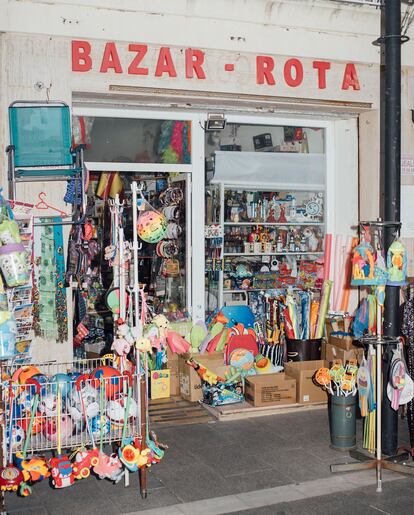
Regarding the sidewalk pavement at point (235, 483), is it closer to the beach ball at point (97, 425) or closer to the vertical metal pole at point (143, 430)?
the vertical metal pole at point (143, 430)

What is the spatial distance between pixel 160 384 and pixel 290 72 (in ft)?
13.2

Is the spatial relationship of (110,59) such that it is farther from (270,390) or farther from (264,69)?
(270,390)

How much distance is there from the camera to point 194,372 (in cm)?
874

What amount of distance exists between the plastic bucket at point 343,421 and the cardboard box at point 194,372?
1.83 metres

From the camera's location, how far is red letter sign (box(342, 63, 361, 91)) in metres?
9.30

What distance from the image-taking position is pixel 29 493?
5.97m

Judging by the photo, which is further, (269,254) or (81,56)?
(269,254)

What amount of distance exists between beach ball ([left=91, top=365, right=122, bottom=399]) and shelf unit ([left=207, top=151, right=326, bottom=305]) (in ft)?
12.3

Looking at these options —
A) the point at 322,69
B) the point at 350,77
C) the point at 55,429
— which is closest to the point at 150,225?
the point at 55,429

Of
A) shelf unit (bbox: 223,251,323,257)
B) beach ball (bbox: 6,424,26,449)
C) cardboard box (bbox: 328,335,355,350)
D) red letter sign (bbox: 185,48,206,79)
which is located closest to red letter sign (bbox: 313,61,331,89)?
red letter sign (bbox: 185,48,206,79)

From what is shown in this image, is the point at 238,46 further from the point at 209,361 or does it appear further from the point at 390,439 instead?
the point at 390,439

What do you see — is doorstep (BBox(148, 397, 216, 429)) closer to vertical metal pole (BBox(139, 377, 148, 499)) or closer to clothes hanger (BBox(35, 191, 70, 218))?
vertical metal pole (BBox(139, 377, 148, 499))

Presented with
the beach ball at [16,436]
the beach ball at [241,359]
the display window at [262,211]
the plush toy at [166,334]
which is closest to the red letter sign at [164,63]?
the display window at [262,211]

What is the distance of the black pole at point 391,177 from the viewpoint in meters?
6.95
